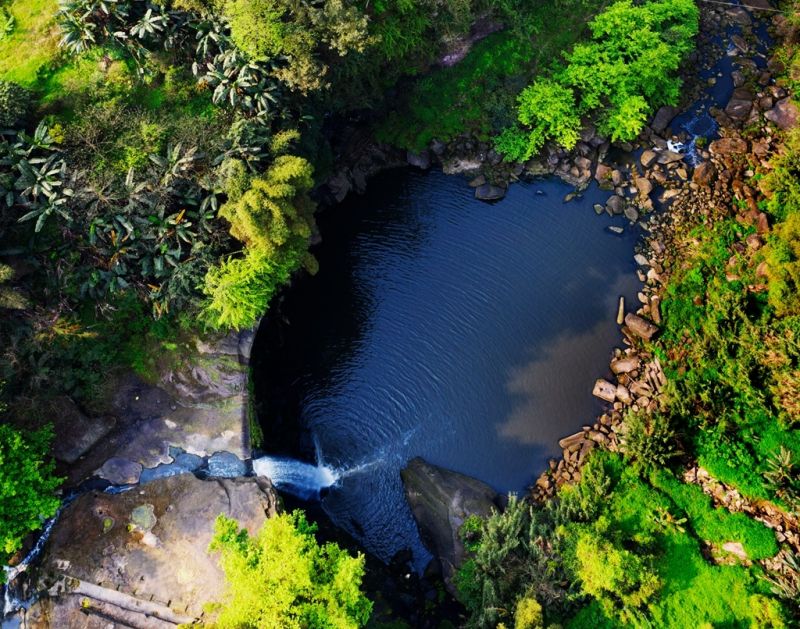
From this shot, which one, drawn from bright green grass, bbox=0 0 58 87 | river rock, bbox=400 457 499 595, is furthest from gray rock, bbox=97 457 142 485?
bright green grass, bbox=0 0 58 87

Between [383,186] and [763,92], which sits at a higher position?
[763,92]

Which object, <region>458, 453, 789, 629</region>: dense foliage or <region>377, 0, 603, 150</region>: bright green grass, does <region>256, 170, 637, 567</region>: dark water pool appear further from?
<region>458, 453, 789, 629</region>: dense foliage

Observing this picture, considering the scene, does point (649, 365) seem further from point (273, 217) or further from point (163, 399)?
point (163, 399)

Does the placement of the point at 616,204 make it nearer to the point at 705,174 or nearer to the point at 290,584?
the point at 705,174

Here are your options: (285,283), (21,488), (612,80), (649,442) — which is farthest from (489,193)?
(21,488)

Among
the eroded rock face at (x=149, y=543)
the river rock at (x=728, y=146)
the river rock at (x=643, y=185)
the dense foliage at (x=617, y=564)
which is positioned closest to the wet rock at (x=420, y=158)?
the river rock at (x=643, y=185)

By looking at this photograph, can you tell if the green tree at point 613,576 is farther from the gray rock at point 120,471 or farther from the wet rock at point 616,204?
the gray rock at point 120,471

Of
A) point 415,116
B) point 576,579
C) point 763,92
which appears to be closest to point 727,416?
point 576,579
